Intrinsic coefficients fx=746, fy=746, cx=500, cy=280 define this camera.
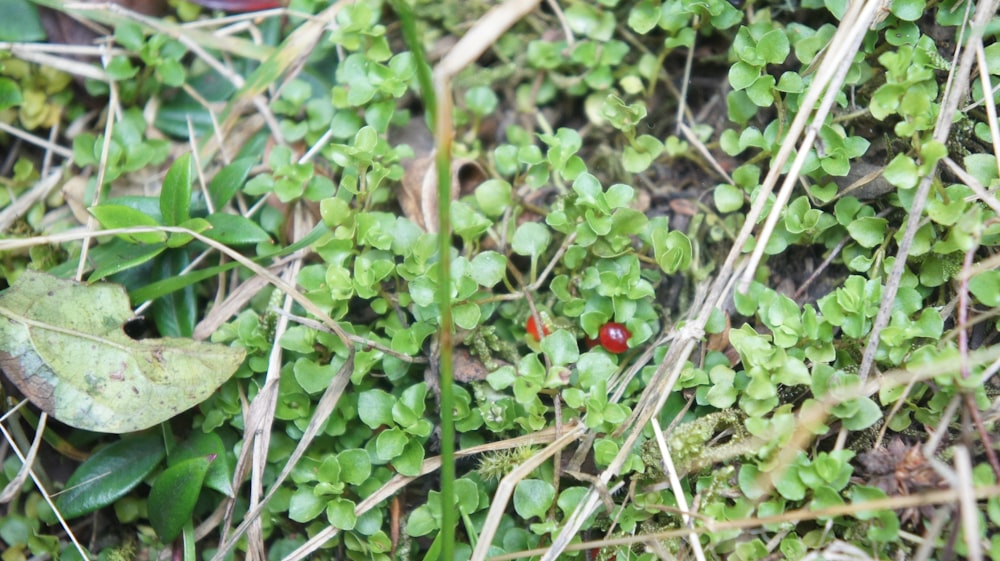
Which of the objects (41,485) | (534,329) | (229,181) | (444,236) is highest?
(444,236)

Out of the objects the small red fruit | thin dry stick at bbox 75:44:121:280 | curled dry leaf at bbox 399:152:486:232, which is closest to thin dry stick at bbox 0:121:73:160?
thin dry stick at bbox 75:44:121:280

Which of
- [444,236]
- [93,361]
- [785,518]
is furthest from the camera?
[93,361]

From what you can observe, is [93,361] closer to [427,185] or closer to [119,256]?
[119,256]

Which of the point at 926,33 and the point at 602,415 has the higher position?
the point at 926,33

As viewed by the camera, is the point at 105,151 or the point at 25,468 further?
the point at 105,151

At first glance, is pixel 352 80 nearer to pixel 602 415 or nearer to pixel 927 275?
pixel 602 415

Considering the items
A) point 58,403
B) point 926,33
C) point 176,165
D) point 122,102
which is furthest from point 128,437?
point 926,33

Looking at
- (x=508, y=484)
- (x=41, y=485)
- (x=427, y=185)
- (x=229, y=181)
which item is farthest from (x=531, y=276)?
(x=41, y=485)
